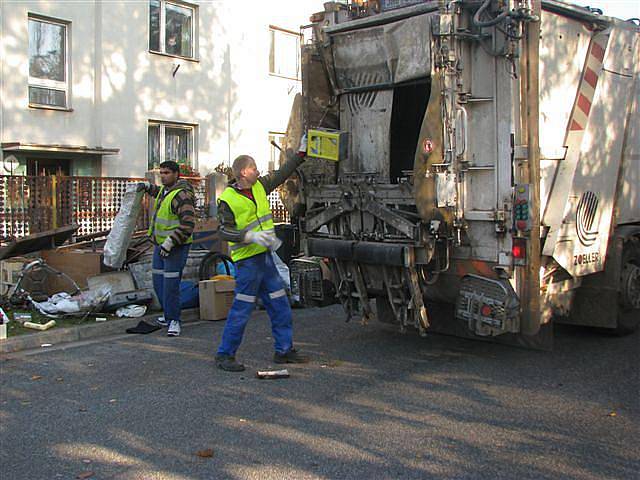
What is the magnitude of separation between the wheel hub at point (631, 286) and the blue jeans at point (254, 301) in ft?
10.4

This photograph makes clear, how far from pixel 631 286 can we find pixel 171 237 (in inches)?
180

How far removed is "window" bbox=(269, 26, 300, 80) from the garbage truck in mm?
13227

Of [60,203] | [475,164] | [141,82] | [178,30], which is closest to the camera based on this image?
[475,164]

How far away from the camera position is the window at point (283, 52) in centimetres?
1975

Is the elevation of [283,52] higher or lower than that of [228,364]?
higher

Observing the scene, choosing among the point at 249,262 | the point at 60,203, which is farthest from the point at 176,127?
the point at 249,262

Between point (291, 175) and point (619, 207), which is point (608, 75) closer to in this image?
point (619, 207)

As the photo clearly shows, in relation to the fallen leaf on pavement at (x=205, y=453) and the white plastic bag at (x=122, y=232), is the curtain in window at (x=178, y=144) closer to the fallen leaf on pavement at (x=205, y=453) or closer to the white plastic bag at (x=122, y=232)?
the white plastic bag at (x=122, y=232)

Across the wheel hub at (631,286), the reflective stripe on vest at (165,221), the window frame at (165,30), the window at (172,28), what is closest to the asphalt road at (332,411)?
the wheel hub at (631,286)

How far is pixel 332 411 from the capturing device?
201 inches

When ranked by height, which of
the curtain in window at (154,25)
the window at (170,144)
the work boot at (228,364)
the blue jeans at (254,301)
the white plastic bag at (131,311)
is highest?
the curtain in window at (154,25)

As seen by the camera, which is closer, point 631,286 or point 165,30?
point 631,286

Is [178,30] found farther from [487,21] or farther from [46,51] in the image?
[487,21]

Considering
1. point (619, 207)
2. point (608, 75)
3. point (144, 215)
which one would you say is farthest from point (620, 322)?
point (144, 215)
